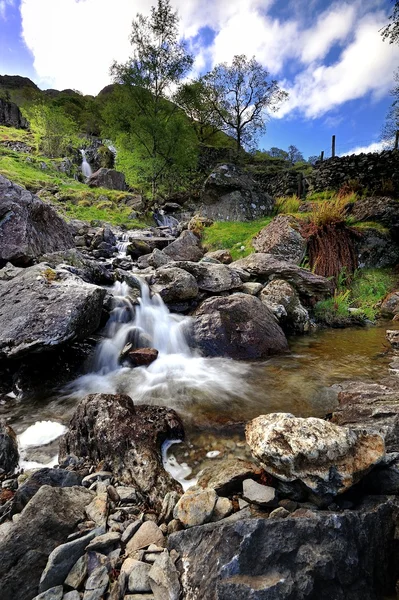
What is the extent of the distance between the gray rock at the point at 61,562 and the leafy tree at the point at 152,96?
71.5ft

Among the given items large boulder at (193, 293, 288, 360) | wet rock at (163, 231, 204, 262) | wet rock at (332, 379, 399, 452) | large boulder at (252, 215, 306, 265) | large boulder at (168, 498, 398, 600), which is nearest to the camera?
large boulder at (168, 498, 398, 600)

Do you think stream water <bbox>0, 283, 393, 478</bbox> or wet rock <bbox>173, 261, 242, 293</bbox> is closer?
stream water <bbox>0, 283, 393, 478</bbox>

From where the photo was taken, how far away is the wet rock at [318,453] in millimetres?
1974

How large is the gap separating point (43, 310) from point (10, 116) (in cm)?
7443

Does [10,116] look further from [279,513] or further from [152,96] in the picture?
[279,513]

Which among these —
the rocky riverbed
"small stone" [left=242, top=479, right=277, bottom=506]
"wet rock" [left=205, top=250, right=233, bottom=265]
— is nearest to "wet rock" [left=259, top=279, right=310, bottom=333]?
the rocky riverbed

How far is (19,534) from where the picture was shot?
1770 mm

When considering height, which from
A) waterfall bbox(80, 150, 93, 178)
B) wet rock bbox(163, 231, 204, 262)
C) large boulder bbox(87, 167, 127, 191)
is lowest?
wet rock bbox(163, 231, 204, 262)

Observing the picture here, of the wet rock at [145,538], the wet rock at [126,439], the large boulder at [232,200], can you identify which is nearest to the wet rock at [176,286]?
the wet rock at [126,439]

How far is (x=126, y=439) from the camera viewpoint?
9.52 feet

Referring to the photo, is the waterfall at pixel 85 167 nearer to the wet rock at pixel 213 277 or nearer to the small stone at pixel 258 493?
the wet rock at pixel 213 277

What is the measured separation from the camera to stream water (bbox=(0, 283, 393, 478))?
342cm

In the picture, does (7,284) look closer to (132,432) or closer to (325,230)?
(132,432)

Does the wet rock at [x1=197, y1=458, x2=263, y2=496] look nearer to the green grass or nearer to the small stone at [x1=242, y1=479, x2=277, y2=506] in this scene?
the small stone at [x1=242, y1=479, x2=277, y2=506]
